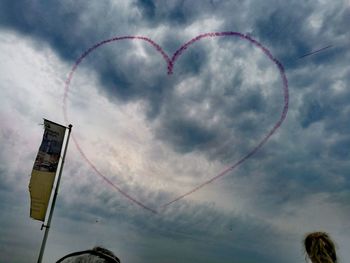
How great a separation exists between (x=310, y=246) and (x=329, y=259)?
1.53 feet

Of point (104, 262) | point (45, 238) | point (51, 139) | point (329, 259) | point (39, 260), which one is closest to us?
point (104, 262)

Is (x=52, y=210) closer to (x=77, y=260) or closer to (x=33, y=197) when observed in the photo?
(x=33, y=197)

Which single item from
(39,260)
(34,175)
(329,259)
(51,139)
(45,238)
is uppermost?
(51,139)

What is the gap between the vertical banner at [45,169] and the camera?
2620 centimetres

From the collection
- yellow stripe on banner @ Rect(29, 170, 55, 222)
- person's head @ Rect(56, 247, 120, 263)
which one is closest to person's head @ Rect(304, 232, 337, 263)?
person's head @ Rect(56, 247, 120, 263)

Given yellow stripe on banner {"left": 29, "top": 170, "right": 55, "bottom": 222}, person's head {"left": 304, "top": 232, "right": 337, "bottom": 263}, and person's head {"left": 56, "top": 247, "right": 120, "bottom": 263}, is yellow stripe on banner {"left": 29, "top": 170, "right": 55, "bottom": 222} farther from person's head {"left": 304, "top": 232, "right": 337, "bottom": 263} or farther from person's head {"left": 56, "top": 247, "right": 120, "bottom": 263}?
person's head {"left": 56, "top": 247, "right": 120, "bottom": 263}

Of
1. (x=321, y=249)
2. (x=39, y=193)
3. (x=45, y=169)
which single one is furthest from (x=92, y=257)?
(x=45, y=169)

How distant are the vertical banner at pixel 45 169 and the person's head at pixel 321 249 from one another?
2316 cm

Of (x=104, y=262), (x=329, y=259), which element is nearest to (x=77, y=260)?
(x=104, y=262)

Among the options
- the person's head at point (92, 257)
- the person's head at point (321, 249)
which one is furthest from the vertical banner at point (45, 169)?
the person's head at point (92, 257)

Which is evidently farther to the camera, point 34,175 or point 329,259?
point 34,175

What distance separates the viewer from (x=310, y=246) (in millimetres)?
7242

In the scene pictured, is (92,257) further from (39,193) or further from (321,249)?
(39,193)

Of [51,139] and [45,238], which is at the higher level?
[51,139]
